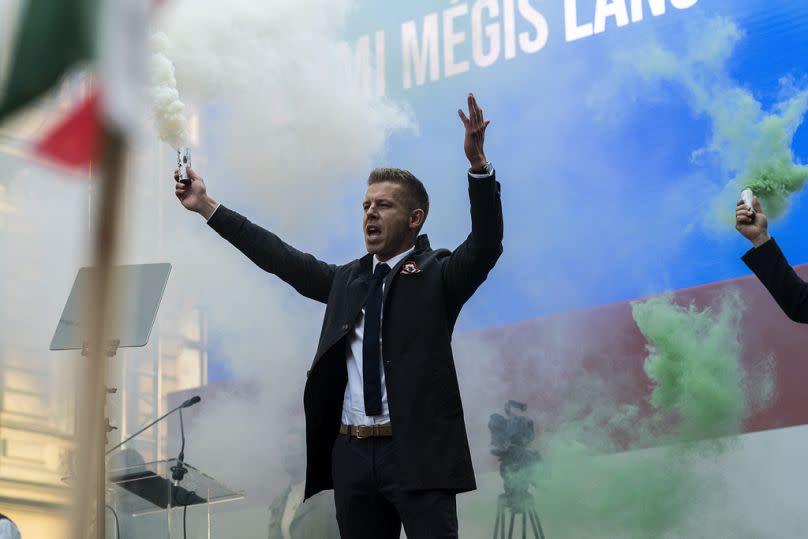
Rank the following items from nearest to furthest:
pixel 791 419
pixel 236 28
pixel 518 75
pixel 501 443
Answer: pixel 791 419 → pixel 501 443 → pixel 518 75 → pixel 236 28

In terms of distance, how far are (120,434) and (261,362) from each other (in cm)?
59

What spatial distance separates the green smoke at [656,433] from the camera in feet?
9.50

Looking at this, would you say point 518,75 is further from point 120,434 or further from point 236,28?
point 120,434

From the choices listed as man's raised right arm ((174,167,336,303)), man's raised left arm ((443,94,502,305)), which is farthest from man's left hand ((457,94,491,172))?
man's raised right arm ((174,167,336,303))

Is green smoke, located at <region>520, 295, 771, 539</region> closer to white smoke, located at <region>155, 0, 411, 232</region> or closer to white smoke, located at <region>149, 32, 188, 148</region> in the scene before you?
white smoke, located at <region>155, 0, 411, 232</region>

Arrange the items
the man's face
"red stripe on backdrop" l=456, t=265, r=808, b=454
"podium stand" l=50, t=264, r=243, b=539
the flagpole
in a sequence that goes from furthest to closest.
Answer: "podium stand" l=50, t=264, r=243, b=539 → "red stripe on backdrop" l=456, t=265, r=808, b=454 → the man's face → the flagpole

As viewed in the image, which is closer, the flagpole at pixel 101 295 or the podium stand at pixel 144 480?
the flagpole at pixel 101 295

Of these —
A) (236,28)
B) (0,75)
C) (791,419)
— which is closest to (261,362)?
(236,28)

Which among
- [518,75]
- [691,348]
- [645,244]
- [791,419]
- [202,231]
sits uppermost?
[518,75]

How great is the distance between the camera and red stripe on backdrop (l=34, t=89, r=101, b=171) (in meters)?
0.33

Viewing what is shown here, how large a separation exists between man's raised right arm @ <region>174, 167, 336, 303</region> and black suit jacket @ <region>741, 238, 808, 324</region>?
939 millimetres

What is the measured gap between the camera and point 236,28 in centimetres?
399

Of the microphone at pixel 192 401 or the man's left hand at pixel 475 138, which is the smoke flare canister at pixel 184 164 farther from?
the microphone at pixel 192 401

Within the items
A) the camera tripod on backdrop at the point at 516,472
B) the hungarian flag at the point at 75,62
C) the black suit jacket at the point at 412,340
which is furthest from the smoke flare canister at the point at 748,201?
the hungarian flag at the point at 75,62
